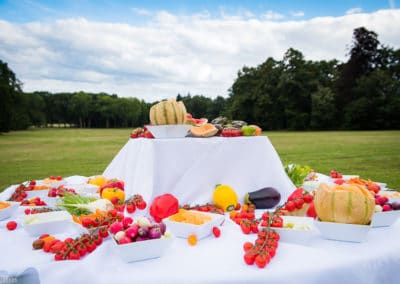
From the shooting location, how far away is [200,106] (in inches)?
2992

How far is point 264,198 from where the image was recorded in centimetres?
342

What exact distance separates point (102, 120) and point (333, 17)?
259ft

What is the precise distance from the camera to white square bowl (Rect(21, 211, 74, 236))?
2.55 m

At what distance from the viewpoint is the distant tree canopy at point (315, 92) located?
46.0 m

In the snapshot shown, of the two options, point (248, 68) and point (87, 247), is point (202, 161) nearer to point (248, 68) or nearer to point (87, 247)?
point (87, 247)

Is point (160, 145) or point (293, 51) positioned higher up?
point (293, 51)

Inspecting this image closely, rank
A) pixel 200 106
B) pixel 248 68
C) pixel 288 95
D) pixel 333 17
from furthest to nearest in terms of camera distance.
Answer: pixel 200 106 → pixel 248 68 → pixel 288 95 → pixel 333 17

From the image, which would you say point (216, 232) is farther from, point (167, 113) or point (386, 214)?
point (167, 113)

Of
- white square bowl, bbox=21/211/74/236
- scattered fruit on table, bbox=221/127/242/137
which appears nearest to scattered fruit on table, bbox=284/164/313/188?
scattered fruit on table, bbox=221/127/242/137

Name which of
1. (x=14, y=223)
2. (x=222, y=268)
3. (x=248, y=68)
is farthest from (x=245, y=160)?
(x=248, y=68)

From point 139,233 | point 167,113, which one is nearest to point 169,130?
point 167,113

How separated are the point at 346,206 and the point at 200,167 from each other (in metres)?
1.73

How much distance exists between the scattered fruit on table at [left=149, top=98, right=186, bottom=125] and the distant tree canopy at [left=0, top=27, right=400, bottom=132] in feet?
152

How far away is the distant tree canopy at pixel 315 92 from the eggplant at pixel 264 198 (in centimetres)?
4726
